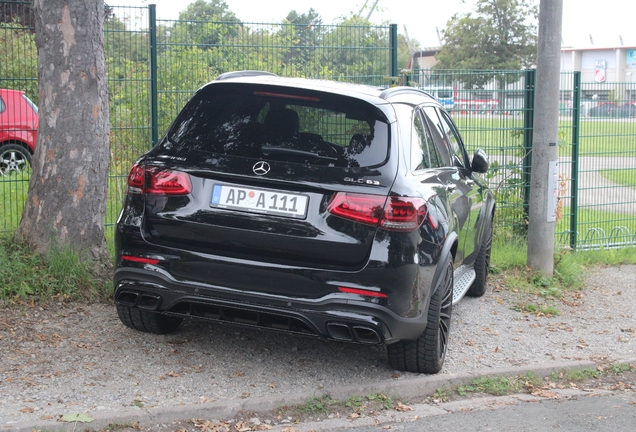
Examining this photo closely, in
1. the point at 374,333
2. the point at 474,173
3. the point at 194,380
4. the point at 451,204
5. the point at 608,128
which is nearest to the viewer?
the point at 374,333

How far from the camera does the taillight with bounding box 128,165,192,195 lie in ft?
15.8

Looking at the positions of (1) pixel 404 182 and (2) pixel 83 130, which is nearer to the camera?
(1) pixel 404 182

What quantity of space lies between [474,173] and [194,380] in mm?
3496

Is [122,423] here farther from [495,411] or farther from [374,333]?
[495,411]

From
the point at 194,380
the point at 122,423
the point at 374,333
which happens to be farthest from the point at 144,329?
the point at 374,333

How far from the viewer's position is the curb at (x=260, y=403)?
13.9 ft

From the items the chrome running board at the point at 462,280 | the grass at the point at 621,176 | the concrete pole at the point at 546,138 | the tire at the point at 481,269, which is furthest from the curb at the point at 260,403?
the grass at the point at 621,176

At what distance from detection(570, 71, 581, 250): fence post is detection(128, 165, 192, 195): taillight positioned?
6551 millimetres

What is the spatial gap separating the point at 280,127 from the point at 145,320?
1.71 m

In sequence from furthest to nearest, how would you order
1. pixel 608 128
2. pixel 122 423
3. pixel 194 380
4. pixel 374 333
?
pixel 608 128
pixel 194 380
pixel 374 333
pixel 122 423

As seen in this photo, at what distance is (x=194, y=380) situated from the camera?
496 centimetres

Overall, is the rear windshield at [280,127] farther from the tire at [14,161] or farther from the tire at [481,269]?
the tire at [14,161]

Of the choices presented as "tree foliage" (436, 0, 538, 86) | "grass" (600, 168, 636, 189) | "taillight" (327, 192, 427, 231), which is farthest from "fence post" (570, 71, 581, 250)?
"tree foliage" (436, 0, 538, 86)

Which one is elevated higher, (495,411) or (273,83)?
(273,83)
